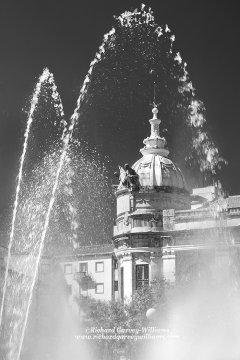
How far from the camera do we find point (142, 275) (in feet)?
231

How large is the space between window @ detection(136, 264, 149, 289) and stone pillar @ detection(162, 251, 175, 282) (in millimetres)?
2110

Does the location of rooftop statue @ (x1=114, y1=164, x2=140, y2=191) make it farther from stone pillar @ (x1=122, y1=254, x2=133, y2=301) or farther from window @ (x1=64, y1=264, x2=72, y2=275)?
window @ (x1=64, y1=264, x2=72, y2=275)

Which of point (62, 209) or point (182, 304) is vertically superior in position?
point (62, 209)

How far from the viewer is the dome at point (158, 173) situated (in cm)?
7569

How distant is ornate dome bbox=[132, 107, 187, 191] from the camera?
7575cm

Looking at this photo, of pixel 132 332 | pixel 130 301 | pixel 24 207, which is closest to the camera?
pixel 132 332

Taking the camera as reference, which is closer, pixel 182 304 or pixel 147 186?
pixel 182 304

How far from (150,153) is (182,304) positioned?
23.3 metres

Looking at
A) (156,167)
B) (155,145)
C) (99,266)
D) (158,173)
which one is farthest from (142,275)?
(99,266)

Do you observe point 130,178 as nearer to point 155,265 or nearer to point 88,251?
point 155,265

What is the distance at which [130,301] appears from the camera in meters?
65.9

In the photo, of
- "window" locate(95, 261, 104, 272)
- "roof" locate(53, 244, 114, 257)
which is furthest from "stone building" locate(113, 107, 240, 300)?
"window" locate(95, 261, 104, 272)

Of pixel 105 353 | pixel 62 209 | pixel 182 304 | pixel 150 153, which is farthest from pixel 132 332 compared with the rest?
pixel 62 209

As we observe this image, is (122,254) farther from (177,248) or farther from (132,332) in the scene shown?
(132,332)
